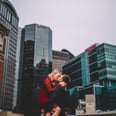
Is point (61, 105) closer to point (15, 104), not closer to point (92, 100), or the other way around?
point (92, 100)

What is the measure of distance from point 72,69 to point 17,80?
57.0m

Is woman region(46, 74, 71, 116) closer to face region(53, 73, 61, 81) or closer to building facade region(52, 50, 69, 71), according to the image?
face region(53, 73, 61, 81)

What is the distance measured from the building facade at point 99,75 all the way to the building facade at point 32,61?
49.3 metres

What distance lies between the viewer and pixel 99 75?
9156cm

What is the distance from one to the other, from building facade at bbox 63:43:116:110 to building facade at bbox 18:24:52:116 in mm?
49303

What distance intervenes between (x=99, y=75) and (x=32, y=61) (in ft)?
231

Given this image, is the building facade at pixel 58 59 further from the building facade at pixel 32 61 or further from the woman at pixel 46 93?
the woman at pixel 46 93

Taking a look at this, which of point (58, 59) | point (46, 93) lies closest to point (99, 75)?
point (46, 93)

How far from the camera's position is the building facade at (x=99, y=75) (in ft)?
289

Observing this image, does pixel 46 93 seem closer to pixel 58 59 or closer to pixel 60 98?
pixel 60 98

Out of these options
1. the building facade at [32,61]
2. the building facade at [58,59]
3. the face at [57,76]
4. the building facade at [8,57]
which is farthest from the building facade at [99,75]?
the face at [57,76]

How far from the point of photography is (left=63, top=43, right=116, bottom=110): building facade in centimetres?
8819

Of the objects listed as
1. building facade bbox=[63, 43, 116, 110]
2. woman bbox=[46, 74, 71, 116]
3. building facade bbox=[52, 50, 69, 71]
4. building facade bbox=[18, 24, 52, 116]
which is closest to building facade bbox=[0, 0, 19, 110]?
building facade bbox=[18, 24, 52, 116]

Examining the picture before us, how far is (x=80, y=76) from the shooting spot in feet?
349
